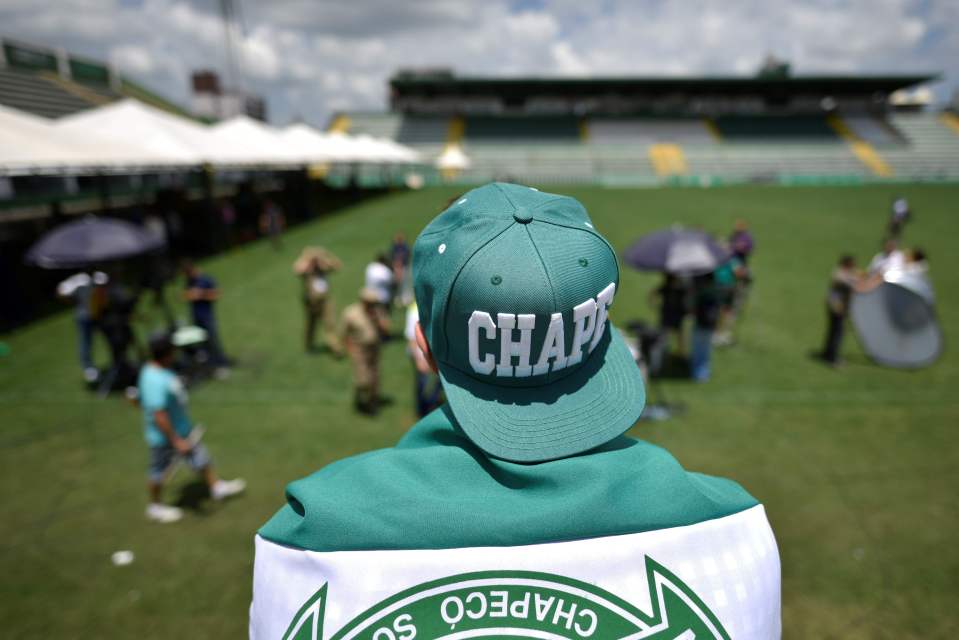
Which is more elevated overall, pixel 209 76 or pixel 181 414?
pixel 209 76

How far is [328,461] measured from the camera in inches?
213

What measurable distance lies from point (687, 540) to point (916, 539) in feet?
15.2

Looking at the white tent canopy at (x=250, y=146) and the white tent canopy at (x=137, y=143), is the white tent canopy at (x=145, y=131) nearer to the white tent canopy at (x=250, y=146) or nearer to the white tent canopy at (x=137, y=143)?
the white tent canopy at (x=137, y=143)

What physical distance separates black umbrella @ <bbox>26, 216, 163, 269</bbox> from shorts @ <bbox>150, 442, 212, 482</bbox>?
360 centimetres

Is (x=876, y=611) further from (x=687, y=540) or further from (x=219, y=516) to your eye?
(x=219, y=516)

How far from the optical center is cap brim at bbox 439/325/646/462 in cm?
118

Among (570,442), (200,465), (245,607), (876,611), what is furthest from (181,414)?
(876,611)

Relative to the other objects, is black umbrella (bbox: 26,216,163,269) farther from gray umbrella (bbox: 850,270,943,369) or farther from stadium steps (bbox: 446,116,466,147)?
stadium steps (bbox: 446,116,466,147)

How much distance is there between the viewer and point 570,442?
1.20 metres

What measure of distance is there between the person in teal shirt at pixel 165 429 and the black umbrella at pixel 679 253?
200 inches

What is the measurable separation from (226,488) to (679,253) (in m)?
5.55

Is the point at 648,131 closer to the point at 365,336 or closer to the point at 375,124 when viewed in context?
the point at 375,124

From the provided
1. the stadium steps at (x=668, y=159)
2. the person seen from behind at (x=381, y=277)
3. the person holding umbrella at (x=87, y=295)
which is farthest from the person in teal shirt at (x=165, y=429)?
the stadium steps at (x=668, y=159)

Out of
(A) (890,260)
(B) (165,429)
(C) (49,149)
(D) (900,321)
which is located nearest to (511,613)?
(B) (165,429)
